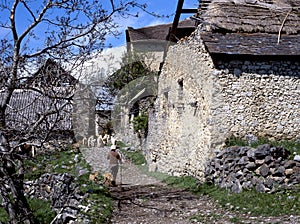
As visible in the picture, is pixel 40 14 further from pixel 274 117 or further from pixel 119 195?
pixel 274 117

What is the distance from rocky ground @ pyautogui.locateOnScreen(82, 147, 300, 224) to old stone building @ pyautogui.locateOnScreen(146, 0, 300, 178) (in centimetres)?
137

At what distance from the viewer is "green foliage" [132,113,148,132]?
16.6m

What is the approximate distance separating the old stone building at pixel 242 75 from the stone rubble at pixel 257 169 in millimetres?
905

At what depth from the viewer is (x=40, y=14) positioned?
745 cm

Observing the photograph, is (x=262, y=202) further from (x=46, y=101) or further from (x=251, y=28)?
(x=251, y=28)

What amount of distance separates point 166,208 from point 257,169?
1.98 metres

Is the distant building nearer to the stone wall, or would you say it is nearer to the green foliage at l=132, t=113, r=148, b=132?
the stone wall

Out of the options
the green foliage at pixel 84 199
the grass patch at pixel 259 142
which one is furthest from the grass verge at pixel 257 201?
the green foliage at pixel 84 199

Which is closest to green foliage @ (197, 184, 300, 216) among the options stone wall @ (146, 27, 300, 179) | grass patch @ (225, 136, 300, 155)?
grass patch @ (225, 136, 300, 155)

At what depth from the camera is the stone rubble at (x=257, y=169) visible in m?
8.10

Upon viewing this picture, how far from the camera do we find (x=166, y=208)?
8.41m

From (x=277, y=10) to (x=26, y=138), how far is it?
758 centimetres

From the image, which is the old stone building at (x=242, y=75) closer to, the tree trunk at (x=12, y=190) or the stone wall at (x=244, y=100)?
the stone wall at (x=244, y=100)

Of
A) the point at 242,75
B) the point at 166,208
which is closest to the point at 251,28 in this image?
the point at 242,75
